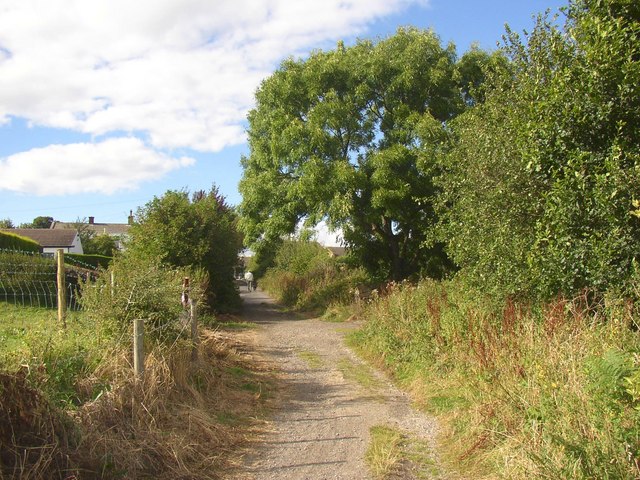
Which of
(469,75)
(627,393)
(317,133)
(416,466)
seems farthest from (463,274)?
(469,75)

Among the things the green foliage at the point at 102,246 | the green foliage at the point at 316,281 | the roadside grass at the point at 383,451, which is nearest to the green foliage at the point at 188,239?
the green foliage at the point at 316,281

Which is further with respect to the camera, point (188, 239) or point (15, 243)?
point (15, 243)

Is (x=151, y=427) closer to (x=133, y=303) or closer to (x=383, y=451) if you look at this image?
(x=383, y=451)

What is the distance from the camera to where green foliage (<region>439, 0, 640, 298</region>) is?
667 centimetres

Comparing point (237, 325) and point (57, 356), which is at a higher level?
point (57, 356)

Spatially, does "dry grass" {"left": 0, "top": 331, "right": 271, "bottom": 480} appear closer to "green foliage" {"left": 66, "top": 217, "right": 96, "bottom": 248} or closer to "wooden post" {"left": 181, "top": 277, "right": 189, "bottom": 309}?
"wooden post" {"left": 181, "top": 277, "right": 189, "bottom": 309}

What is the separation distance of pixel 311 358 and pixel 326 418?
4.32 meters

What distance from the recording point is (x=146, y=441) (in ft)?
16.4

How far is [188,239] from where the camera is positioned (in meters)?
16.0

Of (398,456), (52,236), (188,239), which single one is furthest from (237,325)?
(52,236)

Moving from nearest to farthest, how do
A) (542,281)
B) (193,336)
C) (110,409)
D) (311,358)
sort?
(110,409) → (542,281) → (193,336) → (311,358)

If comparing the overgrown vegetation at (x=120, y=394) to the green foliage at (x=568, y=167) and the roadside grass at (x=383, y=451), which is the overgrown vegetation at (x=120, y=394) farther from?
the green foliage at (x=568, y=167)

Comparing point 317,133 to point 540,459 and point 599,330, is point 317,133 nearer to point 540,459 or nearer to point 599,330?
point 599,330

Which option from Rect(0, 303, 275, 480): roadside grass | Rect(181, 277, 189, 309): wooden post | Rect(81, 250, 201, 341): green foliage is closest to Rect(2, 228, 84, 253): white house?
Rect(181, 277, 189, 309): wooden post
